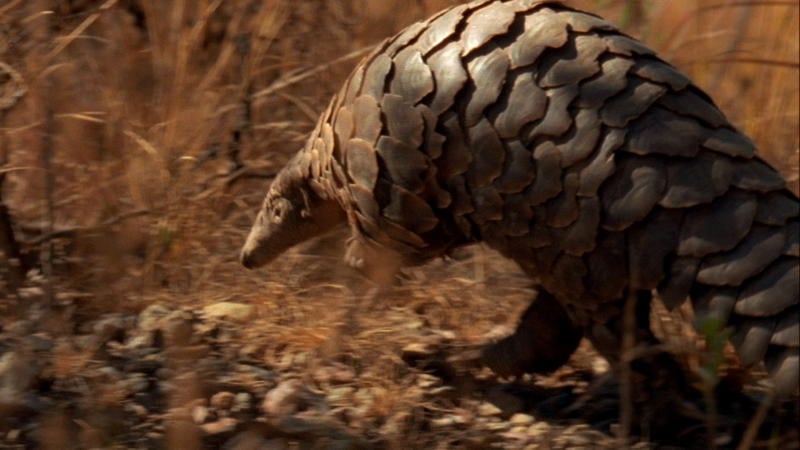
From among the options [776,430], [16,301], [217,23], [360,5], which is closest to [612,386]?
[776,430]

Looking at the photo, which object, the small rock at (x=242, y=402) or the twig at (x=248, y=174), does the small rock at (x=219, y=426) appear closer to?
the small rock at (x=242, y=402)

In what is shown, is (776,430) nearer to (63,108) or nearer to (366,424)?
(366,424)

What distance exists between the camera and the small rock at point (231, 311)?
11.1 feet

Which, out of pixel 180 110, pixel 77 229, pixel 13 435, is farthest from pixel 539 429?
pixel 180 110

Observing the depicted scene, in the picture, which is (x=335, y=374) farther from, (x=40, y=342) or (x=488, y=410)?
(x=40, y=342)

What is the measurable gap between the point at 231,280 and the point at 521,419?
104cm

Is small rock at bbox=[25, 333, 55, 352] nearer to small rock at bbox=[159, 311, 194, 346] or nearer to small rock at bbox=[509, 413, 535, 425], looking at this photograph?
small rock at bbox=[159, 311, 194, 346]

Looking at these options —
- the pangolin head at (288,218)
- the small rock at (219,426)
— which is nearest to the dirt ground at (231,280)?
the small rock at (219,426)

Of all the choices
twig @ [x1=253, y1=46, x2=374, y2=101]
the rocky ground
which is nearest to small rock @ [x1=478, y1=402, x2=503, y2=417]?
the rocky ground

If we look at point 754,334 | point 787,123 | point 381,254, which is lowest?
point 754,334

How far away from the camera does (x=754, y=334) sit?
8.25 ft

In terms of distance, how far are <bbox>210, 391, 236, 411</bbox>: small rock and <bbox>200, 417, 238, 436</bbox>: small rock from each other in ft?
0.19

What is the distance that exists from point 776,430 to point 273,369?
126cm

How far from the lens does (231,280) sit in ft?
11.8
